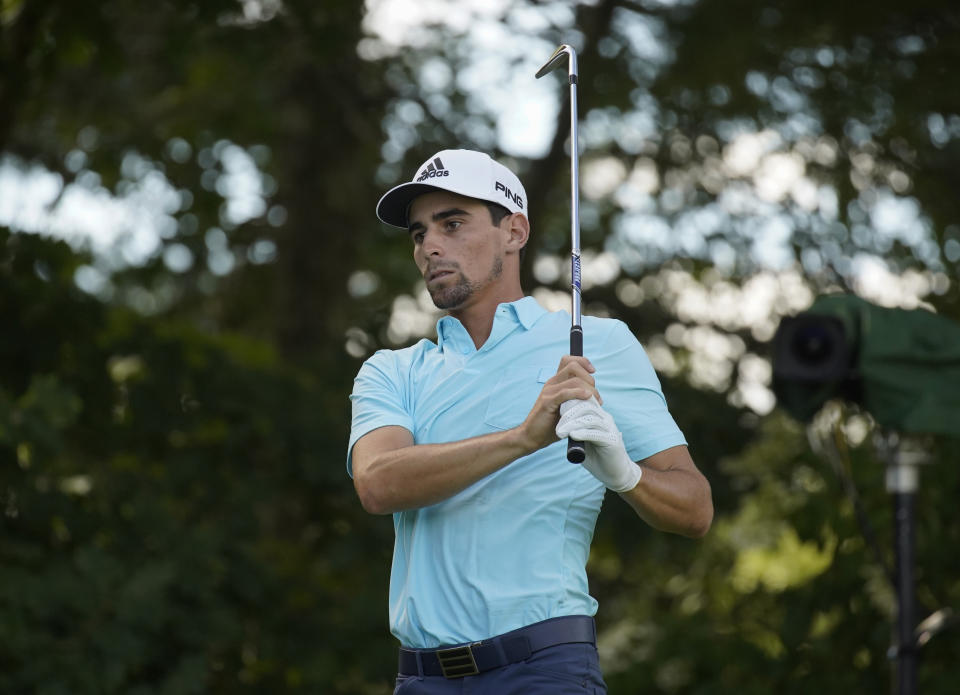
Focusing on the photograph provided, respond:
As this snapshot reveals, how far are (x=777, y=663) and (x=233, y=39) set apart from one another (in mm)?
4578

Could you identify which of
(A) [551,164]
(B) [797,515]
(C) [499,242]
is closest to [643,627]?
(B) [797,515]

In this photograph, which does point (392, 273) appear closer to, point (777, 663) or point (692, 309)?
point (692, 309)

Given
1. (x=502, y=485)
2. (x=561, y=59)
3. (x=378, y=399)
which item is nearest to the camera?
(x=502, y=485)

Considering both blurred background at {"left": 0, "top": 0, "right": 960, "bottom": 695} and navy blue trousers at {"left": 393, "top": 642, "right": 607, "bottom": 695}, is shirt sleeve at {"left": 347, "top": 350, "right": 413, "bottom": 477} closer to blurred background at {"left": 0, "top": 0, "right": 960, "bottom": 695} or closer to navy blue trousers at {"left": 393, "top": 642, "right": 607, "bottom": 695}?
navy blue trousers at {"left": 393, "top": 642, "right": 607, "bottom": 695}

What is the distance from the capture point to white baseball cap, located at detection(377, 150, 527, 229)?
267cm

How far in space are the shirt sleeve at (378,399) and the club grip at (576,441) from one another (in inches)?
15.3

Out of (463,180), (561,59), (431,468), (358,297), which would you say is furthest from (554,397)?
(358,297)

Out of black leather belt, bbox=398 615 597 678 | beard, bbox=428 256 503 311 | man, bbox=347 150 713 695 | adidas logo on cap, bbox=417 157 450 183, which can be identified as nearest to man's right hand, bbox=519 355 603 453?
man, bbox=347 150 713 695

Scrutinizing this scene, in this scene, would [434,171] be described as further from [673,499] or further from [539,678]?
[539,678]

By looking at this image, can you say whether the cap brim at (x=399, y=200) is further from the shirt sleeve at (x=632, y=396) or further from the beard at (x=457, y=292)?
the shirt sleeve at (x=632, y=396)

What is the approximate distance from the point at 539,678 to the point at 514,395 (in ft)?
1.68

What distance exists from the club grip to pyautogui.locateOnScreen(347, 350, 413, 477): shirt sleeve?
0.39 metres

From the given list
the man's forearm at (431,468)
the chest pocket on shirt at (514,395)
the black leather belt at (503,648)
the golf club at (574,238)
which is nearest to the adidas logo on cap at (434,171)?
the golf club at (574,238)

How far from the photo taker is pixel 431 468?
2.36 m
